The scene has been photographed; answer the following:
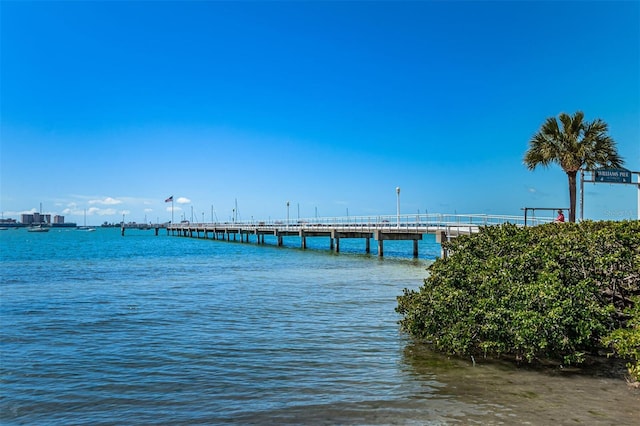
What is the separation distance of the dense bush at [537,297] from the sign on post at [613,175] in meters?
8.41

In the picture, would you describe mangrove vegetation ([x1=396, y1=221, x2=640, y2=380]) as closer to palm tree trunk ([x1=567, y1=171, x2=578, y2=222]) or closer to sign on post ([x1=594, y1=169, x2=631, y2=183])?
sign on post ([x1=594, y1=169, x2=631, y2=183])

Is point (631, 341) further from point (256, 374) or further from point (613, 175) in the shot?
point (613, 175)

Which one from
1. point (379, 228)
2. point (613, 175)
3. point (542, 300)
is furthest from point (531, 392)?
point (379, 228)

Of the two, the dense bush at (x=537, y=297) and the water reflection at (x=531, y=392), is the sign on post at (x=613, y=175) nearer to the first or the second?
the dense bush at (x=537, y=297)

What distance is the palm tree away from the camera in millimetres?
21750

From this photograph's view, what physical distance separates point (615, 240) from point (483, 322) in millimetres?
2653

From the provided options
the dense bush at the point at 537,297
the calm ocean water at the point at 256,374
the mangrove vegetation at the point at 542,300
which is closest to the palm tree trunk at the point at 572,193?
the calm ocean water at the point at 256,374

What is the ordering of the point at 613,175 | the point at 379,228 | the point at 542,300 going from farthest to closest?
the point at 379,228 < the point at 613,175 < the point at 542,300

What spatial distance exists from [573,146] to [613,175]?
16.6ft

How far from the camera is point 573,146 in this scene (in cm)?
2209

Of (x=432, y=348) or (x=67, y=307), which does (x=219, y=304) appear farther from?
(x=432, y=348)

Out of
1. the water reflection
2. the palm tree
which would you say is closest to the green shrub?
the water reflection

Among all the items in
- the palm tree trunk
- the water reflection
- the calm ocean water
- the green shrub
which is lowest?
the calm ocean water

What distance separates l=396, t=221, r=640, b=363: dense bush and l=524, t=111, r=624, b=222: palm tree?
1331cm
